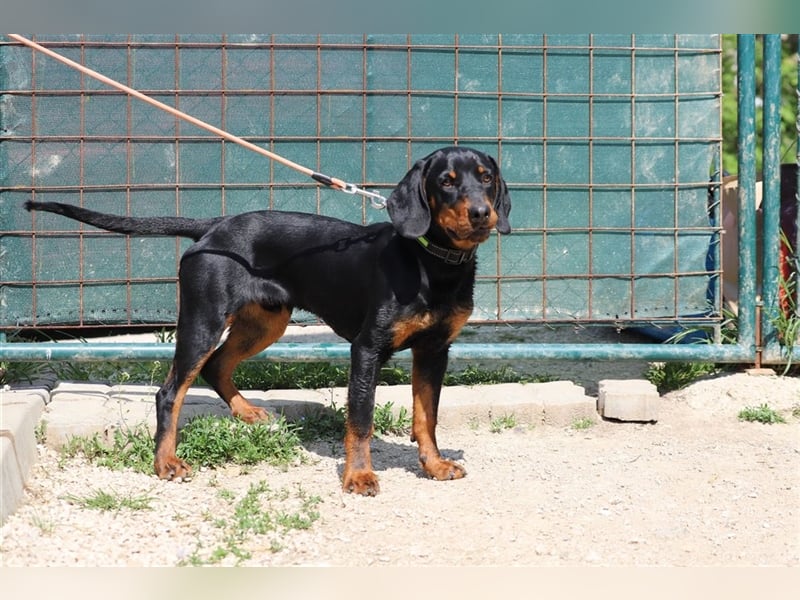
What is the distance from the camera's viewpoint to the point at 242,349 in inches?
213

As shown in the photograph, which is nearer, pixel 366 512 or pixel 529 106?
pixel 366 512

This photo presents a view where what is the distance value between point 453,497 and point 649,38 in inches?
128

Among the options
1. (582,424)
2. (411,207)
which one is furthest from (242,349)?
(582,424)

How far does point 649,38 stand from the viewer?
6355 millimetres

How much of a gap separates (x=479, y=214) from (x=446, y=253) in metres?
0.33

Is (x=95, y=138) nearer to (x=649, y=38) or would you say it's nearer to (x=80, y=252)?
(x=80, y=252)

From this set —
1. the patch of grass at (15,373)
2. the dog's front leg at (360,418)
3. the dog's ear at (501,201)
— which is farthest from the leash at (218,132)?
the patch of grass at (15,373)

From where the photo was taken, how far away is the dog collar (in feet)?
14.9

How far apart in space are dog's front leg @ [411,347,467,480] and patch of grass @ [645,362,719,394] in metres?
2.10

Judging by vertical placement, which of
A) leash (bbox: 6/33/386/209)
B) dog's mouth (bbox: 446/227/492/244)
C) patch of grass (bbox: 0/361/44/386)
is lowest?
patch of grass (bbox: 0/361/44/386)

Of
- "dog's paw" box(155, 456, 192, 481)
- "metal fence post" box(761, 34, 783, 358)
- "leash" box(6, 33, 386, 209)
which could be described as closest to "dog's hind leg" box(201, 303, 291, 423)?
"dog's paw" box(155, 456, 192, 481)

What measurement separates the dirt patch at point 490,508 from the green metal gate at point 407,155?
838mm

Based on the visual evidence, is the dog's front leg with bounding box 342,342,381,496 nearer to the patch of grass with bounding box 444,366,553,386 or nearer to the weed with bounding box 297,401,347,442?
the weed with bounding box 297,401,347,442

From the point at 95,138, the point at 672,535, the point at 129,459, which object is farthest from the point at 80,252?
the point at 672,535
